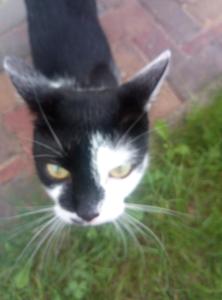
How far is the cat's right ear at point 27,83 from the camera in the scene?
1.28 m

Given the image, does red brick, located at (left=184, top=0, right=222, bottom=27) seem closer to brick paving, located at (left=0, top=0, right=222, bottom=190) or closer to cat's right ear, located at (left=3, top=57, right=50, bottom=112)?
brick paving, located at (left=0, top=0, right=222, bottom=190)

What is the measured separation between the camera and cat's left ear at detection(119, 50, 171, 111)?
128 cm

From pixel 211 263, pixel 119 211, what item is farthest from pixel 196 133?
pixel 119 211

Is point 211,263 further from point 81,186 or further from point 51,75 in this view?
point 51,75

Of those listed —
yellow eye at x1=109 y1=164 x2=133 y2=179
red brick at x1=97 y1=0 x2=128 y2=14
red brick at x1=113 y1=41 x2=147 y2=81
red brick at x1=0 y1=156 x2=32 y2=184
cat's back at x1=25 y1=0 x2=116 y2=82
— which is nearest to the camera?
yellow eye at x1=109 y1=164 x2=133 y2=179

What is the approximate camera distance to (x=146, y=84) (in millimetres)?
1294

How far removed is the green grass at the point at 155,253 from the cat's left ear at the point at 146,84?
0.61 meters

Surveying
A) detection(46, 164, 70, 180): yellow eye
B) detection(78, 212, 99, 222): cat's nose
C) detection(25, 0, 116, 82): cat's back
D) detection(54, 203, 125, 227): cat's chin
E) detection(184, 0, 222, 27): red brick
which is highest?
detection(25, 0, 116, 82): cat's back

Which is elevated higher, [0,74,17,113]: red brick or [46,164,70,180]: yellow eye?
[46,164,70,180]: yellow eye

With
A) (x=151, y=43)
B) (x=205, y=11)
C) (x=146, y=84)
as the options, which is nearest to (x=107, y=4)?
(x=151, y=43)

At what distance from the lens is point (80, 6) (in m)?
1.82

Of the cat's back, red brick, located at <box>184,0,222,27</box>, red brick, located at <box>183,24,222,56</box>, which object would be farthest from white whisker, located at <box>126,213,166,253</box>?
red brick, located at <box>184,0,222,27</box>

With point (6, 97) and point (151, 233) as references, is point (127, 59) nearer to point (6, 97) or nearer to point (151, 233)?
point (6, 97)

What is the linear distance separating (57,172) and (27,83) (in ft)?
0.86
